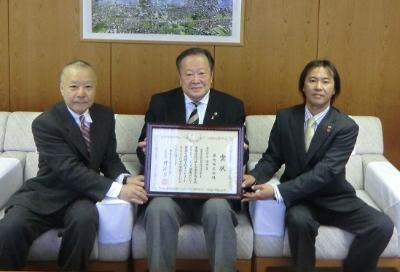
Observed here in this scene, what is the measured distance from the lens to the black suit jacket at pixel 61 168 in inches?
108

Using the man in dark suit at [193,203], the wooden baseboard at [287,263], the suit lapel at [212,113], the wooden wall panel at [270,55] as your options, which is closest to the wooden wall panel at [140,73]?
the wooden wall panel at [270,55]

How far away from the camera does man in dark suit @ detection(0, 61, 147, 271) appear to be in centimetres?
263

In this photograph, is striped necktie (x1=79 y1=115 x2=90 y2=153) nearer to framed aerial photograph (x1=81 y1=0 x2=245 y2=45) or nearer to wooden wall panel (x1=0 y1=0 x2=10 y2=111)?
framed aerial photograph (x1=81 y1=0 x2=245 y2=45)

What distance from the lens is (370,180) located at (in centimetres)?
325

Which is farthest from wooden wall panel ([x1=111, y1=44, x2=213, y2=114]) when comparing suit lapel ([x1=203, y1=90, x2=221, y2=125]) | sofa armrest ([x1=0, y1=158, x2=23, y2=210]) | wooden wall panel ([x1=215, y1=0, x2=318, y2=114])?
sofa armrest ([x1=0, y1=158, x2=23, y2=210])

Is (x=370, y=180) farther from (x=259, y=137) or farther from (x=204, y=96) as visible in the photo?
(x=204, y=96)

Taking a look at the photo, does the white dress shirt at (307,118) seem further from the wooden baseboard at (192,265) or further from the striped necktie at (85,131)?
the striped necktie at (85,131)

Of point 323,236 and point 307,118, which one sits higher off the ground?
point 307,118

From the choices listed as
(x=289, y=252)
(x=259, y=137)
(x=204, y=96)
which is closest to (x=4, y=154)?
(x=204, y=96)

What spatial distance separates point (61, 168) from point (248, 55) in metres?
1.65

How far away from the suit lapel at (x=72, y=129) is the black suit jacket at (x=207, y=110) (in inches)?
14.6

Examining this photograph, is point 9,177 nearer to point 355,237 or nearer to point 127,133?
point 127,133

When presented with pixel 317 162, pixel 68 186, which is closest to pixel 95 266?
pixel 68 186

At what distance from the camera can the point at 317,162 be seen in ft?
9.59
